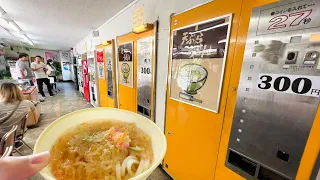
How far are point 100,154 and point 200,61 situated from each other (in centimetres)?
100

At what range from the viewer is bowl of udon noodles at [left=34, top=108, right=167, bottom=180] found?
0.36 meters

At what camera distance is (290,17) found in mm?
649

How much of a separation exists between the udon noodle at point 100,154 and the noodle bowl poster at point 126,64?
5.50 feet

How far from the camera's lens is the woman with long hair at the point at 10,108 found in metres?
1.65

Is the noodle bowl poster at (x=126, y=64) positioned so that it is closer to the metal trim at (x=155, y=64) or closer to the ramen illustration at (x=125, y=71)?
the ramen illustration at (x=125, y=71)

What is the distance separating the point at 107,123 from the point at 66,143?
159 millimetres

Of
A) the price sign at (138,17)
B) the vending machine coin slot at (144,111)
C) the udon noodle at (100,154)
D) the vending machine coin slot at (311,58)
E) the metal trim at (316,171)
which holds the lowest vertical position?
the vending machine coin slot at (144,111)

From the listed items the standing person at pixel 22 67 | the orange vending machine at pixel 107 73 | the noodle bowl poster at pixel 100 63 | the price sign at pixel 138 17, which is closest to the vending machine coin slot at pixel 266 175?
the price sign at pixel 138 17

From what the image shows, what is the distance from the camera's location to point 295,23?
0.64 m

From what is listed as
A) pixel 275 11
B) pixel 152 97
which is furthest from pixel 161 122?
pixel 275 11

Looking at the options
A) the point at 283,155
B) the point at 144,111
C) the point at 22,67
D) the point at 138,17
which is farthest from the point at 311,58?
the point at 22,67

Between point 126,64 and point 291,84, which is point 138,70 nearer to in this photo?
point 126,64

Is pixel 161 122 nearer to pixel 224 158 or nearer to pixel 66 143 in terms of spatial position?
pixel 224 158

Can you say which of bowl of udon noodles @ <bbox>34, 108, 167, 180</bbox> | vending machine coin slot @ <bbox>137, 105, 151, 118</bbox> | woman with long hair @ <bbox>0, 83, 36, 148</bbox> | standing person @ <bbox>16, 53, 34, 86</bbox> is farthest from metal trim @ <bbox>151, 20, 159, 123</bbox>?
standing person @ <bbox>16, 53, 34, 86</bbox>
